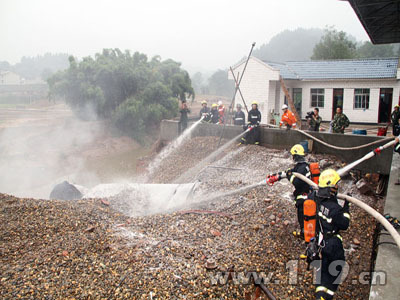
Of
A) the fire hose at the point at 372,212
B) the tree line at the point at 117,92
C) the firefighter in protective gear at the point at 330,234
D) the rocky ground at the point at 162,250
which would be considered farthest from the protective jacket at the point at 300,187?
the tree line at the point at 117,92

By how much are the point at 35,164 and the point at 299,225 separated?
54.0 ft

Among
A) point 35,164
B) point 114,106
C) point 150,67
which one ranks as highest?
point 150,67

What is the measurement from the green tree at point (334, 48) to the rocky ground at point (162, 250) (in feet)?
115

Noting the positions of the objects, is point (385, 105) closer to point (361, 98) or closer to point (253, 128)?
point (361, 98)

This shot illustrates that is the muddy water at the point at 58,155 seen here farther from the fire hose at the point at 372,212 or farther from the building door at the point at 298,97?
the fire hose at the point at 372,212

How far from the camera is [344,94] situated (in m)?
18.6

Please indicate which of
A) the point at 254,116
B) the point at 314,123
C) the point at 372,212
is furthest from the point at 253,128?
the point at 372,212

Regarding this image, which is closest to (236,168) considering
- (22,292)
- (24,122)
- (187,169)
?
(187,169)

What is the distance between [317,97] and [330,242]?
1697 cm

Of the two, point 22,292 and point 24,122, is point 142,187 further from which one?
point 24,122

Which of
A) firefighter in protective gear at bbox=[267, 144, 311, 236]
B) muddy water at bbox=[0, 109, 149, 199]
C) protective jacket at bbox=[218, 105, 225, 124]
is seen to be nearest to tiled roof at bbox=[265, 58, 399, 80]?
protective jacket at bbox=[218, 105, 225, 124]

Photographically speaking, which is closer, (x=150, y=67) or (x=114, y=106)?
(x=114, y=106)

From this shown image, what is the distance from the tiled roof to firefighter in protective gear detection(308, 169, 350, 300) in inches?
626

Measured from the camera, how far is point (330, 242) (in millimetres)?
4180
